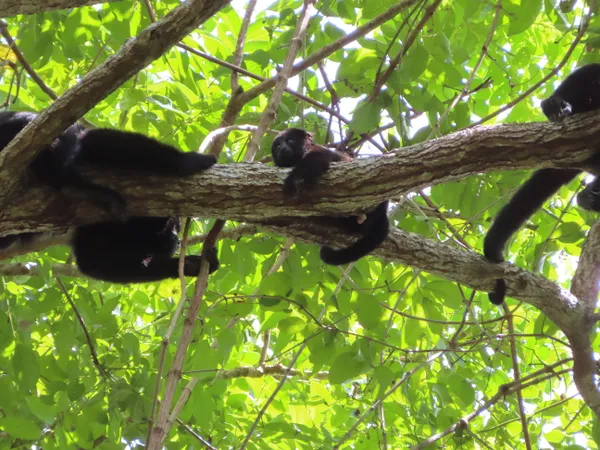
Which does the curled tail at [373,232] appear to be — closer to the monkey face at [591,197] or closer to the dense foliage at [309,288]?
the dense foliage at [309,288]

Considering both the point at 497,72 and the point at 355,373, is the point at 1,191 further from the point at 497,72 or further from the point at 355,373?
the point at 497,72

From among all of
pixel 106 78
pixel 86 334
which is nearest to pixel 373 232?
pixel 106 78

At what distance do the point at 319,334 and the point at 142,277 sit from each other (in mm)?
968

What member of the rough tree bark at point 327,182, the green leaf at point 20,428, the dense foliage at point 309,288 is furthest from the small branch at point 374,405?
the green leaf at point 20,428

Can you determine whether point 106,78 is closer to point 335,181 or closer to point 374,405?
point 335,181

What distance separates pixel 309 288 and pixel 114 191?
131 centimetres

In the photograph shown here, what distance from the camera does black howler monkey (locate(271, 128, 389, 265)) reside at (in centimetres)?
249

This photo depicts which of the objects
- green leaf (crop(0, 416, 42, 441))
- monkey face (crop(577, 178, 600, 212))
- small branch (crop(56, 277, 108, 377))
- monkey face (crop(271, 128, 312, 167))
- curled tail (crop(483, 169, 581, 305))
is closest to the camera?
green leaf (crop(0, 416, 42, 441))

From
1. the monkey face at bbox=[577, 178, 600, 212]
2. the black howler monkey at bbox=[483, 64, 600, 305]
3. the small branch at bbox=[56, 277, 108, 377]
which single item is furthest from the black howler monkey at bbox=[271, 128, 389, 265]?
the small branch at bbox=[56, 277, 108, 377]

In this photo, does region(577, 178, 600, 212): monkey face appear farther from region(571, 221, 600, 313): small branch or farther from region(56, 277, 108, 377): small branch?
region(56, 277, 108, 377): small branch

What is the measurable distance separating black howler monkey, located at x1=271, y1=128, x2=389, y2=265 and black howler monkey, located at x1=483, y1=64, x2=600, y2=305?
0.67 meters

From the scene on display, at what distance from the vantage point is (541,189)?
3.28m

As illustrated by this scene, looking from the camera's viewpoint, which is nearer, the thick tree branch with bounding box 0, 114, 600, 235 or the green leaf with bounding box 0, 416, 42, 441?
the thick tree branch with bounding box 0, 114, 600, 235

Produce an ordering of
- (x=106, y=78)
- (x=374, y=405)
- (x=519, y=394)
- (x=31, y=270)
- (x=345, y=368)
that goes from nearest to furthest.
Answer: (x=106, y=78)
(x=345, y=368)
(x=374, y=405)
(x=519, y=394)
(x=31, y=270)
